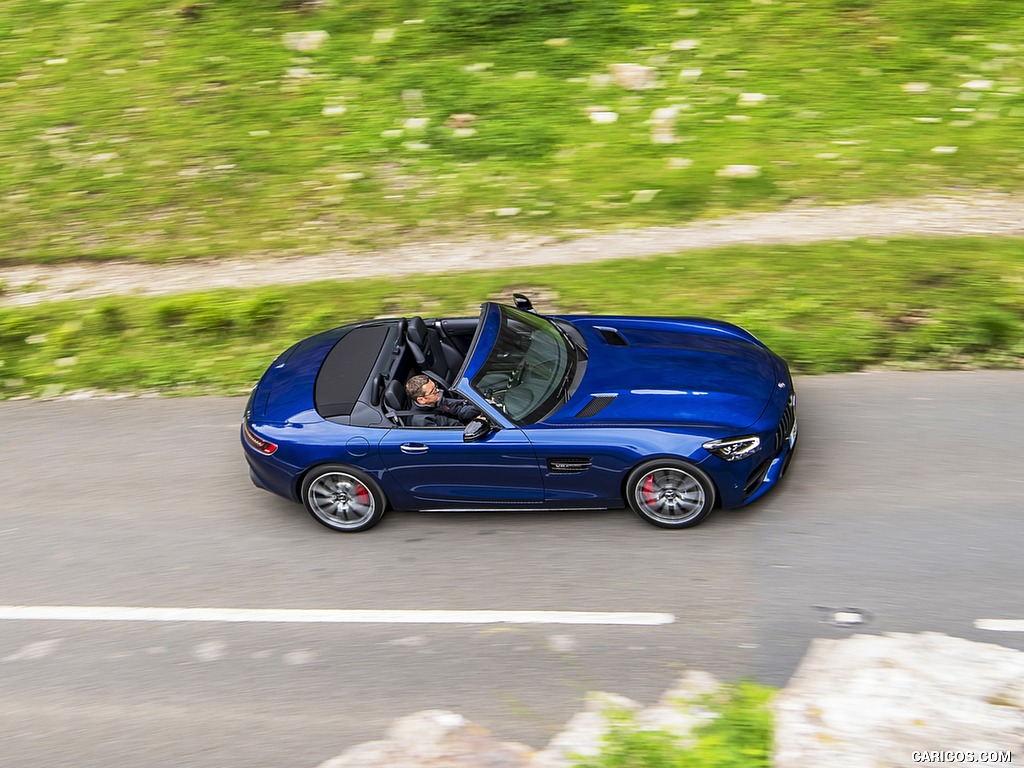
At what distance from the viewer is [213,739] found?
19.1 ft

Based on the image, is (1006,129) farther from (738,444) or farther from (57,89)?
(57,89)

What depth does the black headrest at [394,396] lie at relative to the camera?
7223mm

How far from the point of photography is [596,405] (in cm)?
705

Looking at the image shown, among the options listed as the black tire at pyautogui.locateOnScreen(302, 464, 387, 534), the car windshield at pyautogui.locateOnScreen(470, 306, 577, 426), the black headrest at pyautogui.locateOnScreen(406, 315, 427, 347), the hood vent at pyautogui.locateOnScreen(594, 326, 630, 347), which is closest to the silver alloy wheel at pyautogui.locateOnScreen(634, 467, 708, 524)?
the car windshield at pyautogui.locateOnScreen(470, 306, 577, 426)

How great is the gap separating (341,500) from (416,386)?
106cm

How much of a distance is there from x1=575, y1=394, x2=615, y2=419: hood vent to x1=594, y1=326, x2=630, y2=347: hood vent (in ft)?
2.90

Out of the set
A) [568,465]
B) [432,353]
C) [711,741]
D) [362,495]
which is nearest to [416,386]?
[432,353]

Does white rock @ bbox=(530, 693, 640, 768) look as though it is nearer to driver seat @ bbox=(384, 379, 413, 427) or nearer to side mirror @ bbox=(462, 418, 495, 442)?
side mirror @ bbox=(462, 418, 495, 442)

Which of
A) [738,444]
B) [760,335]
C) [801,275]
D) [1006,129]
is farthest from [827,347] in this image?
[1006,129]

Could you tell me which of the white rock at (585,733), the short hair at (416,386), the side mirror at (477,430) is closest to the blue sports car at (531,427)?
the side mirror at (477,430)

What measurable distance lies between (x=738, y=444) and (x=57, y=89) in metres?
13.2

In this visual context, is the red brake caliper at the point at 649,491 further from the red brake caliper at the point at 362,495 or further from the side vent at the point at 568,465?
the red brake caliper at the point at 362,495

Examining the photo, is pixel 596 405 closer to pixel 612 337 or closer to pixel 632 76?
pixel 612 337

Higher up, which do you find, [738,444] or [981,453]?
[738,444]
